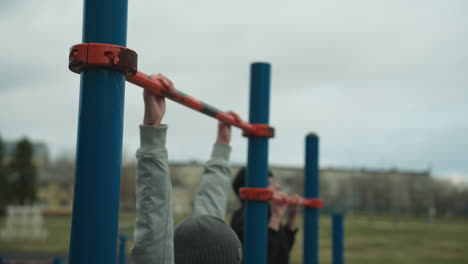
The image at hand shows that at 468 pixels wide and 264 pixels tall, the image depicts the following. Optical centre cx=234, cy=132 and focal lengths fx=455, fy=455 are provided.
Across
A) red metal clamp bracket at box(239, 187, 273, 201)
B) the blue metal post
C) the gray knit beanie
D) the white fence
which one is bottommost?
the white fence

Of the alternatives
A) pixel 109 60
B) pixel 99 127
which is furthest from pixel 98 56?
pixel 99 127

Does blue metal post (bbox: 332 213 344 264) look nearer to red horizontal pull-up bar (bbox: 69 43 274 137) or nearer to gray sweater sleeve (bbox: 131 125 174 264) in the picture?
gray sweater sleeve (bbox: 131 125 174 264)

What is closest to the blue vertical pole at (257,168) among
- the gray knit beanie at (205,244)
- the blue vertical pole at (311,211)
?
the gray knit beanie at (205,244)

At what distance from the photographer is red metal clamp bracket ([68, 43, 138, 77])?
40.1 inches

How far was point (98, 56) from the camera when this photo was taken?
1.02 meters

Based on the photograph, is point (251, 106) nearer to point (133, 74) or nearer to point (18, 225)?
point (133, 74)

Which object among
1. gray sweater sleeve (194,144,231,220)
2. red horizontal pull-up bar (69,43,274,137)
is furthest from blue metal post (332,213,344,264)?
red horizontal pull-up bar (69,43,274,137)

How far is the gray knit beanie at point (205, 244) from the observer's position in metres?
1.63

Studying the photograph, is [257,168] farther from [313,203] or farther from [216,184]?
[313,203]

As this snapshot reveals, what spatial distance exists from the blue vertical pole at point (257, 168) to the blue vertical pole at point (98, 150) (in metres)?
1.33

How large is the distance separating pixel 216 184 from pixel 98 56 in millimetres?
1538

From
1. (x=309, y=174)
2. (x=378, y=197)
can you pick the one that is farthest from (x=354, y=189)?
(x=309, y=174)

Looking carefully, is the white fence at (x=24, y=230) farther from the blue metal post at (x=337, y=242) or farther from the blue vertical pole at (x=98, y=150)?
the blue vertical pole at (x=98, y=150)

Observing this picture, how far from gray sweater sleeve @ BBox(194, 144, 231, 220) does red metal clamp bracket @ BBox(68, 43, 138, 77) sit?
1.44m
